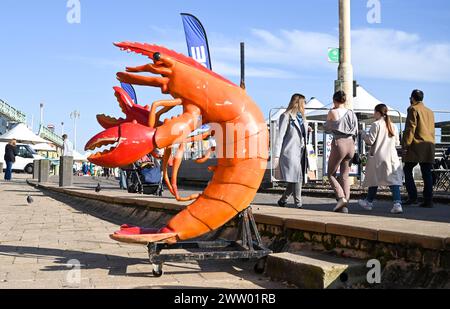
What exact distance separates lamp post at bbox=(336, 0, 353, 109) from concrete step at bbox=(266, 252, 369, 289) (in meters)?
11.0

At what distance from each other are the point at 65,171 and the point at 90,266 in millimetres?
13050

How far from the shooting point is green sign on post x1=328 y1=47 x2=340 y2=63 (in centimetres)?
1505

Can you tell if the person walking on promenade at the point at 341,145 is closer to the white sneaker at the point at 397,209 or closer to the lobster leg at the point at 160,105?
the white sneaker at the point at 397,209

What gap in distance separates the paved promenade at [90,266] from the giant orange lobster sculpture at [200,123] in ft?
1.29

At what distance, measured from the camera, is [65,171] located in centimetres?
1767

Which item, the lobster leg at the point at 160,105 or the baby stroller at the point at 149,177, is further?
the baby stroller at the point at 149,177

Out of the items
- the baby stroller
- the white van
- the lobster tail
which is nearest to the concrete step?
the lobster tail

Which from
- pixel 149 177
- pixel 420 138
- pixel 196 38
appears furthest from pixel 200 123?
pixel 196 38

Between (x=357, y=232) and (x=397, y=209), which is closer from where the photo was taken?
(x=357, y=232)

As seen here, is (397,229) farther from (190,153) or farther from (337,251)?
(190,153)

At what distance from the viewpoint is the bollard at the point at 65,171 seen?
1764 centimetres

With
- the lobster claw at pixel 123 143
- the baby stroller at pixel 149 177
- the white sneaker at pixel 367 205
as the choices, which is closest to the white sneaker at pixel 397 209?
the white sneaker at pixel 367 205

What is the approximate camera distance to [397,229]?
169 inches

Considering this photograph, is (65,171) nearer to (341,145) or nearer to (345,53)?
(345,53)
